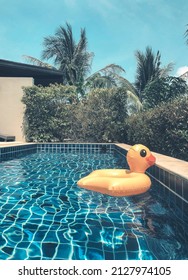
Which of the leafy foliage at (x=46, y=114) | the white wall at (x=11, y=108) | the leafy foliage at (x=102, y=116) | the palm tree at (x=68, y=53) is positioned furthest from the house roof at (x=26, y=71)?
the palm tree at (x=68, y=53)

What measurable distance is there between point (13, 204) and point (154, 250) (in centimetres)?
236

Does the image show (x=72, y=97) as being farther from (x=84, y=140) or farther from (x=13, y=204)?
(x=13, y=204)

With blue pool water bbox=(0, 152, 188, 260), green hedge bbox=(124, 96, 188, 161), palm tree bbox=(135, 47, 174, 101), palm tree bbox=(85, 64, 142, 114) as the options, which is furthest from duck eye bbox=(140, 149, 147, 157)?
palm tree bbox=(135, 47, 174, 101)

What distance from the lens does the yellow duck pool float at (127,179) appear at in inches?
165

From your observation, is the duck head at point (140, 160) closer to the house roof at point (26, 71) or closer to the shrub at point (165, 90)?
the house roof at point (26, 71)

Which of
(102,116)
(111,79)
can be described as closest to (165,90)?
(111,79)

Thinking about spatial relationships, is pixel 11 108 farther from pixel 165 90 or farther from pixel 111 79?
pixel 165 90

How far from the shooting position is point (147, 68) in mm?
25266

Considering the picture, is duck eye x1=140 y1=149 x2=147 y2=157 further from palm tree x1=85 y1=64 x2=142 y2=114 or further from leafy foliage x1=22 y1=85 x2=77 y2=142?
palm tree x1=85 y1=64 x2=142 y2=114

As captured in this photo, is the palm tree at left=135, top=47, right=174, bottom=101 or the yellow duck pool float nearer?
the yellow duck pool float

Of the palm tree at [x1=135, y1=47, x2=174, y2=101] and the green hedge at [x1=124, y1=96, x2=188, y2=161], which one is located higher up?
the palm tree at [x1=135, y1=47, x2=174, y2=101]

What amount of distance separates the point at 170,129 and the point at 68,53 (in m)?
18.1

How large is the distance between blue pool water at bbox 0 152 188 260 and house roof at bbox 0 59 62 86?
37.0 feet

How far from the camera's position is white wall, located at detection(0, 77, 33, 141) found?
15531 mm
